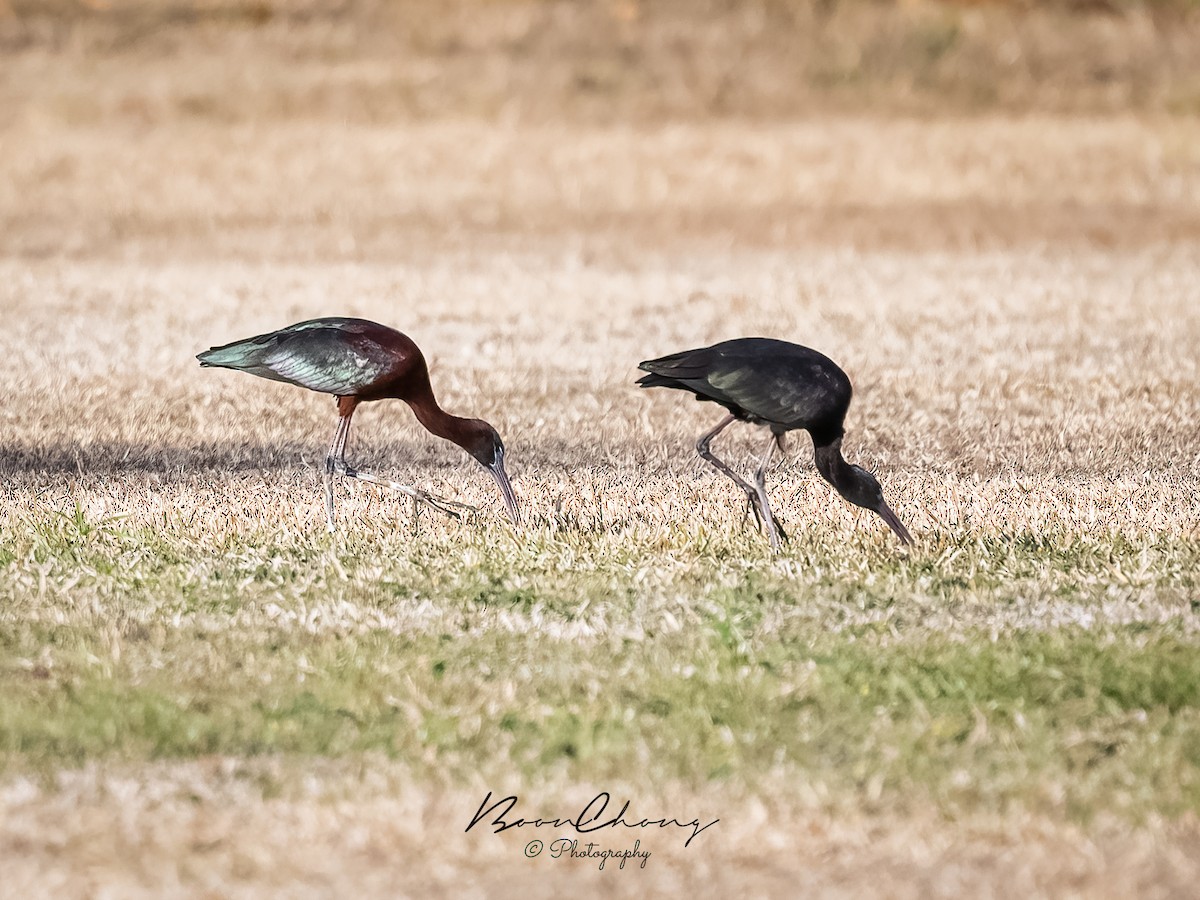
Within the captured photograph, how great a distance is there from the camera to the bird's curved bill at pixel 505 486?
26.7ft

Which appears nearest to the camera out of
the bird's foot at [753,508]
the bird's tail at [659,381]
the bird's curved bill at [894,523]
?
the bird's curved bill at [894,523]

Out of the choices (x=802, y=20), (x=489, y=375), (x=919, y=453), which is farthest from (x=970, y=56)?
(x=919, y=453)

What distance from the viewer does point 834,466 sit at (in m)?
7.70

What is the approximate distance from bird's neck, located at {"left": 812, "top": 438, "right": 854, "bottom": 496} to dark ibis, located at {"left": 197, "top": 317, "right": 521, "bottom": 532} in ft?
4.09

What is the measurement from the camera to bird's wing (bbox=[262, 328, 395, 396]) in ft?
26.4

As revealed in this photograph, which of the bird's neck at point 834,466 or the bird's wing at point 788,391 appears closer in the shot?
the bird's wing at point 788,391

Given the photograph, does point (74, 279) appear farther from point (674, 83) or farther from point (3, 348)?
point (674, 83)

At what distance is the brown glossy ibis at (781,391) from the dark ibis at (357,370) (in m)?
0.85

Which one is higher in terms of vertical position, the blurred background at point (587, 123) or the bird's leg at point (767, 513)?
the bird's leg at point (767, 513)

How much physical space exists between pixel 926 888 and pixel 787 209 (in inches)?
775

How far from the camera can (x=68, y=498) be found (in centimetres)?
895

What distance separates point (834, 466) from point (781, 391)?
0.38 meters

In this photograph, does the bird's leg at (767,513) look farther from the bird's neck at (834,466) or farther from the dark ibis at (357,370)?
the dark ibis at (357,370)
